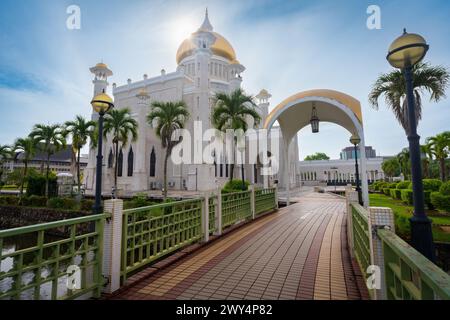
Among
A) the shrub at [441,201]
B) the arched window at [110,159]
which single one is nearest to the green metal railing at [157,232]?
the shrub at [441,201]

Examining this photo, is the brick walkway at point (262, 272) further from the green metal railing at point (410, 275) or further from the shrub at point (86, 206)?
the shrub at point (86, 206)

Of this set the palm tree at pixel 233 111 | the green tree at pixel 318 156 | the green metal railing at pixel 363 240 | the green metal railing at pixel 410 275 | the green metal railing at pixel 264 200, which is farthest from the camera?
the green tree at pixel 318 156

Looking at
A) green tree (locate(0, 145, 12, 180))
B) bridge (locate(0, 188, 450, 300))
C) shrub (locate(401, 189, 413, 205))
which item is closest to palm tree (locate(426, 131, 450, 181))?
shrub (locate(401, 189, 413, 205))

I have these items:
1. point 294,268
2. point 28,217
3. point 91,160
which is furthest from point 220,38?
point 294,268

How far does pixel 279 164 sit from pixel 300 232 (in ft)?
88.6

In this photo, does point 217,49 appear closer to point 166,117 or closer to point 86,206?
point 166,117

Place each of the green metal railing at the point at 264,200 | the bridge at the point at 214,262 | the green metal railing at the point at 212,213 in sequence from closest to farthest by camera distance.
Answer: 1. the bridge at the point at 214,262
2. the green metal railing at the point at 212,213
3. the green metal railing at the point at 264,200

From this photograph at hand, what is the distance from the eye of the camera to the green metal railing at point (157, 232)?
3.59 m

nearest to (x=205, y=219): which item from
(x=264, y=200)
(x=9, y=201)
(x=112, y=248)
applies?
(x=112, y=248)

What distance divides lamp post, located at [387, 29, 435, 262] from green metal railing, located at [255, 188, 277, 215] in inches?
264

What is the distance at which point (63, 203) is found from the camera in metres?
16.3

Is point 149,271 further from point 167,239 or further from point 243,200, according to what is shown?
point 243,200

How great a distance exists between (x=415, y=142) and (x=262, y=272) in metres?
2.79

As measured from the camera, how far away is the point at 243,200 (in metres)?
8.23
